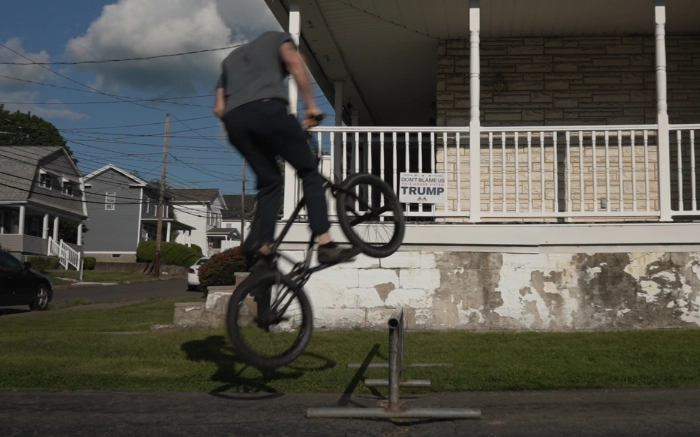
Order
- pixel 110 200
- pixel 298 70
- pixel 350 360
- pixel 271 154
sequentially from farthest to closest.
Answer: pixel 110 200 → pixel 350 360 → pixel 271 154 → pixel 298 70

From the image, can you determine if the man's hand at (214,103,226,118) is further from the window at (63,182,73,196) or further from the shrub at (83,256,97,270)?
the window at (63,182,73,196)

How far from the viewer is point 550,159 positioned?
10969 millimetres

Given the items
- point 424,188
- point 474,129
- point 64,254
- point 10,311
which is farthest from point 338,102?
point 64,254

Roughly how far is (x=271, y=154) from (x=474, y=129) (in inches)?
209

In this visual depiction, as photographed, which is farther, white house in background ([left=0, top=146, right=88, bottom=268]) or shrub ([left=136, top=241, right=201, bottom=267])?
shrub ([left=136, top=241, right=201, bottom=267])

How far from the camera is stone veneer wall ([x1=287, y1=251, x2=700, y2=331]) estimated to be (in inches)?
342

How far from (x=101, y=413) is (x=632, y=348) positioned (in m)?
5.25

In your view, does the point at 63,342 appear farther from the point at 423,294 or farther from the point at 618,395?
the point at 618,395

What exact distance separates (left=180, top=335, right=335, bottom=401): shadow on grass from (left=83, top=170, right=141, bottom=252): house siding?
57.7m

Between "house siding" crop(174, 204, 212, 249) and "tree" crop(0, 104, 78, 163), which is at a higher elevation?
"tree" crop(0, 104, 78, 163)

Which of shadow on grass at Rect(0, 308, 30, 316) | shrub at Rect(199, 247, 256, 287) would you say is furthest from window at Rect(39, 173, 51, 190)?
shrub at Rect(199, 247, 256, 287)

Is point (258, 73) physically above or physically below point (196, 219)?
below

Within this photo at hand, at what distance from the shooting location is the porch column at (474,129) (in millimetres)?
9219

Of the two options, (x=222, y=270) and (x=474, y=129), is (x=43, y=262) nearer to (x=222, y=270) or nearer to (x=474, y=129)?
(x=222, y=270)
